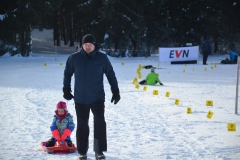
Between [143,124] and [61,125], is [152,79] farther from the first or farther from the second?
[61,125]

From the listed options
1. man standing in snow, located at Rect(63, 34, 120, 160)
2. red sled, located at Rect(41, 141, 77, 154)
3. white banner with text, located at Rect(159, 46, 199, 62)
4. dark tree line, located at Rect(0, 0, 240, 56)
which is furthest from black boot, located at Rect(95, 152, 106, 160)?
dark tree line, located at Rect(0, 0, 240, 56)

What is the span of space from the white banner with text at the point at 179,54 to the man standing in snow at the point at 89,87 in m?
24.4

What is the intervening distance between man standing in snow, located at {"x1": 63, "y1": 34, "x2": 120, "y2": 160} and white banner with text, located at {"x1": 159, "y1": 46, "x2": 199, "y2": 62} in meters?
24.4

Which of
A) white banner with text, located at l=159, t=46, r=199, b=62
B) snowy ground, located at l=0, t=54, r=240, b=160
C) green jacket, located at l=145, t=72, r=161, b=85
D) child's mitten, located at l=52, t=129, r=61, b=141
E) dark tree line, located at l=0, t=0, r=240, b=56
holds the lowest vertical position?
snowy ground, located at l=0, t=54, r=240, b=160

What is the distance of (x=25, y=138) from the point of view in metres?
7.84

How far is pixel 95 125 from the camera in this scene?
20.5 ft

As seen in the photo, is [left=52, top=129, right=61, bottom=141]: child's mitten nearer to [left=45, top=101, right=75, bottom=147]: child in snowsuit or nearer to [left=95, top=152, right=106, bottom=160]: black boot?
[left=45, top=101, right=75, bottom=147]: child in snowsuit

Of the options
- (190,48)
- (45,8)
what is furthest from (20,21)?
(190,48)

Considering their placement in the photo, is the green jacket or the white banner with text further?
the white banner with text

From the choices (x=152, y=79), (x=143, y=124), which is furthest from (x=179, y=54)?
(x=143, y=124)

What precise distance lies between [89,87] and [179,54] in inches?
1010

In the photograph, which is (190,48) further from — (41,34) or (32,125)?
(41,34)

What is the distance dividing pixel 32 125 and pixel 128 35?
32.4 m

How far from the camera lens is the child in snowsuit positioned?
22.5ft
